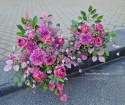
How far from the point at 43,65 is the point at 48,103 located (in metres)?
0.47

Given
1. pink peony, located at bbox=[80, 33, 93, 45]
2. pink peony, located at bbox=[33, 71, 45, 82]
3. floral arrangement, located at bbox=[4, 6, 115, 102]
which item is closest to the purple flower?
floral arrangement, located at bbox=[4, 6, 115, 102]

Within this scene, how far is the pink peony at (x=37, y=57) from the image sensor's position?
1509mm

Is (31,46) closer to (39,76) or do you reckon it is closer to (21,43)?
(21,43)

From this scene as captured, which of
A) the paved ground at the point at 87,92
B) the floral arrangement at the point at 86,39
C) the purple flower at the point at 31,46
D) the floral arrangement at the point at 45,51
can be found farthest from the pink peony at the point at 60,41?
the paved ground at the point at 87,92

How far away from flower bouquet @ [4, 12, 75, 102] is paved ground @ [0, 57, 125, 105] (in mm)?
212

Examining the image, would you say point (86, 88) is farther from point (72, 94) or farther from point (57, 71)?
point (57, 71)

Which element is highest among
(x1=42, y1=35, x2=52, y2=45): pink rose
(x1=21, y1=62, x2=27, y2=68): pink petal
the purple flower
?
(x1=42, y1=35, x2=52, y2=45): pink rose

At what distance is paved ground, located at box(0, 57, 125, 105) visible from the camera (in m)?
1.74

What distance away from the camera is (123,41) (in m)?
2.64

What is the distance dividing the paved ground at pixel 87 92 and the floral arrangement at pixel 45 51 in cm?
17

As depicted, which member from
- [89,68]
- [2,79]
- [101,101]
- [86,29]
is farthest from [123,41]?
[2,79]

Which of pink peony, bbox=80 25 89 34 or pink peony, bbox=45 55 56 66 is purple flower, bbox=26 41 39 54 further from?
pink peony, bbox=80 25 89 34

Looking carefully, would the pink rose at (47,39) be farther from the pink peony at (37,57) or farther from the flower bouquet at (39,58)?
the pink peony at (37,57)

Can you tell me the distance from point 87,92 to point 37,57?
2.73 ft
